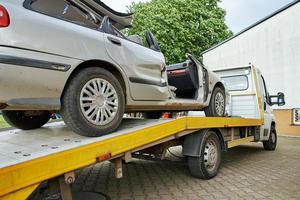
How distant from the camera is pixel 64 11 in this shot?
315 cm

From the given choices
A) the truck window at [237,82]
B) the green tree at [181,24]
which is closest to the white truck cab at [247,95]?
the truck window at [237,82]

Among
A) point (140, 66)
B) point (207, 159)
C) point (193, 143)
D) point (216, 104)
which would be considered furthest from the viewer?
point (216, 104)

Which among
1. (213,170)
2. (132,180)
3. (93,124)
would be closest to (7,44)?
(93,124)

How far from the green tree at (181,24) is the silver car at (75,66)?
60.4ft

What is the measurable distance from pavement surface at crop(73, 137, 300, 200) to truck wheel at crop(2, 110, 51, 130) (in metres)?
1.14

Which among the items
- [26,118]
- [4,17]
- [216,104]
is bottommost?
[26,118]

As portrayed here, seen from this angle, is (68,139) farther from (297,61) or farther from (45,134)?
(297,61)

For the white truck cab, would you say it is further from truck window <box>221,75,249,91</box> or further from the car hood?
the car hood

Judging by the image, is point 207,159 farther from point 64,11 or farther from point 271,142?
point 271,142

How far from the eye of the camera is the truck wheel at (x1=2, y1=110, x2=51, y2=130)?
3.90 m

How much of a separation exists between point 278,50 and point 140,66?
11472 millimetres

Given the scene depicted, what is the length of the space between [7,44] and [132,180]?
3.19 metres

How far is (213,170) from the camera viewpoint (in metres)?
4.92

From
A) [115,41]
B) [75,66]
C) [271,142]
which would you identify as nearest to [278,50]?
[271,142]
